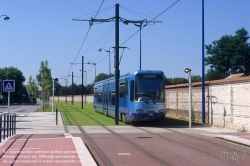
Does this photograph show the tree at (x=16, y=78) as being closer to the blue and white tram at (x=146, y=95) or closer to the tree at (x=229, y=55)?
the tree at (x=229, y=55)

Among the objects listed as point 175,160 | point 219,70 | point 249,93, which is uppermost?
point 219,70

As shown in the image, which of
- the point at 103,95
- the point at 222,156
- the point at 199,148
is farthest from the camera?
the point at 103,95

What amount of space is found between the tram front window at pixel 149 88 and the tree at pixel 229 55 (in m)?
53.4

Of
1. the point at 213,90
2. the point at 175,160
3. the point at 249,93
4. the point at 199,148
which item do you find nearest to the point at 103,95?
the point at 213,90

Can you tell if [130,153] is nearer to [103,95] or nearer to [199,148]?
[199,148]

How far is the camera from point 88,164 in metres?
11.8

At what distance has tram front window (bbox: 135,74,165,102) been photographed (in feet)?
90.2

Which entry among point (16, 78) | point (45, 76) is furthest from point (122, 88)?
point (16, 78)

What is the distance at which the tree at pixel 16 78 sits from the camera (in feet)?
356

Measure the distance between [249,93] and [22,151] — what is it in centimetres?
1370

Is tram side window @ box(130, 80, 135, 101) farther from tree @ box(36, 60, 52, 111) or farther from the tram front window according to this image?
tree @ box(36, 60, 52, 111)

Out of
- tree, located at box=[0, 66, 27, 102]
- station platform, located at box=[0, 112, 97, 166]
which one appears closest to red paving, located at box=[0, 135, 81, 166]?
station platform, located at box=[0, 112, 97, 166]

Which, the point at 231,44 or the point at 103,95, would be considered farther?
the point at 231,44

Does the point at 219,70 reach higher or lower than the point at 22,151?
higher
